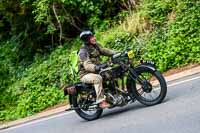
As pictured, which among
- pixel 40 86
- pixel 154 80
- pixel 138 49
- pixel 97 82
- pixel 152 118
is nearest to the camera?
pixel 152 118

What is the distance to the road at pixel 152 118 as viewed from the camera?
8.30 meters

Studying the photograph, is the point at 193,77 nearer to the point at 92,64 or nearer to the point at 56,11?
the point at 92,64

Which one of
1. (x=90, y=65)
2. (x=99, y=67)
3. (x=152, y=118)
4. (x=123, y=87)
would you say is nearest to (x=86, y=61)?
(x=90, y=65)

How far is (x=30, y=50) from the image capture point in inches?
781

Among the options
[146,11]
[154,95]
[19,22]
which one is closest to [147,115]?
[154,95]

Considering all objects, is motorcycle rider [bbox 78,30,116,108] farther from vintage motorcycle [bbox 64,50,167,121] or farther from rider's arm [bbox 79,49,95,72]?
vintage motorcycle [bbox 64,50,167,121]

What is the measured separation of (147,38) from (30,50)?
21.3 feet

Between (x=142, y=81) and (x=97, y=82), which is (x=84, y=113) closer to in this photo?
(x=97, y=82)

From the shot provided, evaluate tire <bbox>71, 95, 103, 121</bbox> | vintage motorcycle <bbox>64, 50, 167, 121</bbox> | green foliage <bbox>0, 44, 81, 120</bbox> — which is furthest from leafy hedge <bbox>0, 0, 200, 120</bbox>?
vintage motorcycle <bbox>64, 50, 167, 121</bbox>

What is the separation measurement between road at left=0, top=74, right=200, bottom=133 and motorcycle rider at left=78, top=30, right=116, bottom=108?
1.87 ft

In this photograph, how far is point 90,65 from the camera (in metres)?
10.1

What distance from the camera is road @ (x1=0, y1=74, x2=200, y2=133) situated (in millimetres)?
8305

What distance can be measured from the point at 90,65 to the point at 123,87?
0.81 metres

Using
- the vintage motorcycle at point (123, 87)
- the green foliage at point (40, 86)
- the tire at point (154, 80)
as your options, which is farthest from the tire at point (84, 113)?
A: the green foliage at point (40, 86)
